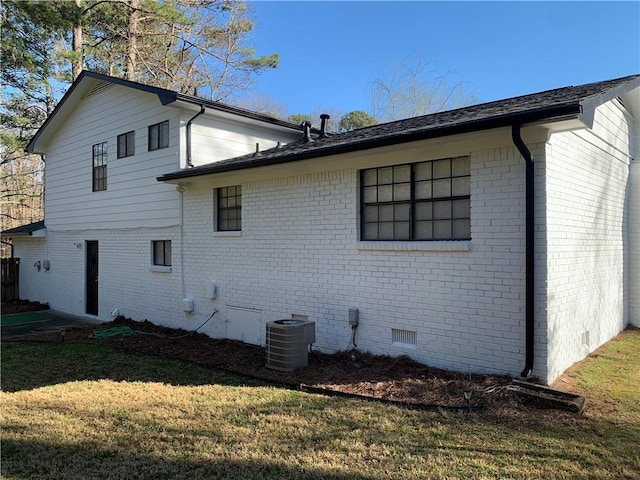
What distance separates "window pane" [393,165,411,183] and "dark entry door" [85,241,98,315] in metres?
10.5

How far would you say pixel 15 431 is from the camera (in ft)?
15.5

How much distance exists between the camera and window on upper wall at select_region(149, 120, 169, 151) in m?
11.3

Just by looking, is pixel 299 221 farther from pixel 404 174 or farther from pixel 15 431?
pixel 15 431

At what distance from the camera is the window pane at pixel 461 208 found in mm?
6352

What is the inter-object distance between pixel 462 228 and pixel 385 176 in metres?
1.51

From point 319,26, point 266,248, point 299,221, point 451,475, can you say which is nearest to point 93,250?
point 266,248

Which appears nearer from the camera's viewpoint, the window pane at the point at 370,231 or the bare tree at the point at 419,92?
the window pane at the point at 370,231

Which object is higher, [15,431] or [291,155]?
[291,155]

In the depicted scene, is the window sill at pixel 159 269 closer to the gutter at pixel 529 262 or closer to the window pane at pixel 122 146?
the window pane at pixel 122 146

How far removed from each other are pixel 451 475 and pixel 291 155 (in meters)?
5.40

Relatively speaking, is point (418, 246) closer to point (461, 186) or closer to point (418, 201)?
point (418, 201)

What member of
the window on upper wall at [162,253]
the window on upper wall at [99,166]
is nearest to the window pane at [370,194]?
the window on upper wall at [162,253]

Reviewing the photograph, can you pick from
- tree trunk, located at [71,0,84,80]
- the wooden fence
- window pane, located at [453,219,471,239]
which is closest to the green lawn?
window pane, located at [453,219,471,239]

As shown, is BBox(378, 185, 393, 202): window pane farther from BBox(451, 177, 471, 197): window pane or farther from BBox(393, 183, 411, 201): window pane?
BBox(451, 177, 471, 197): window pane
